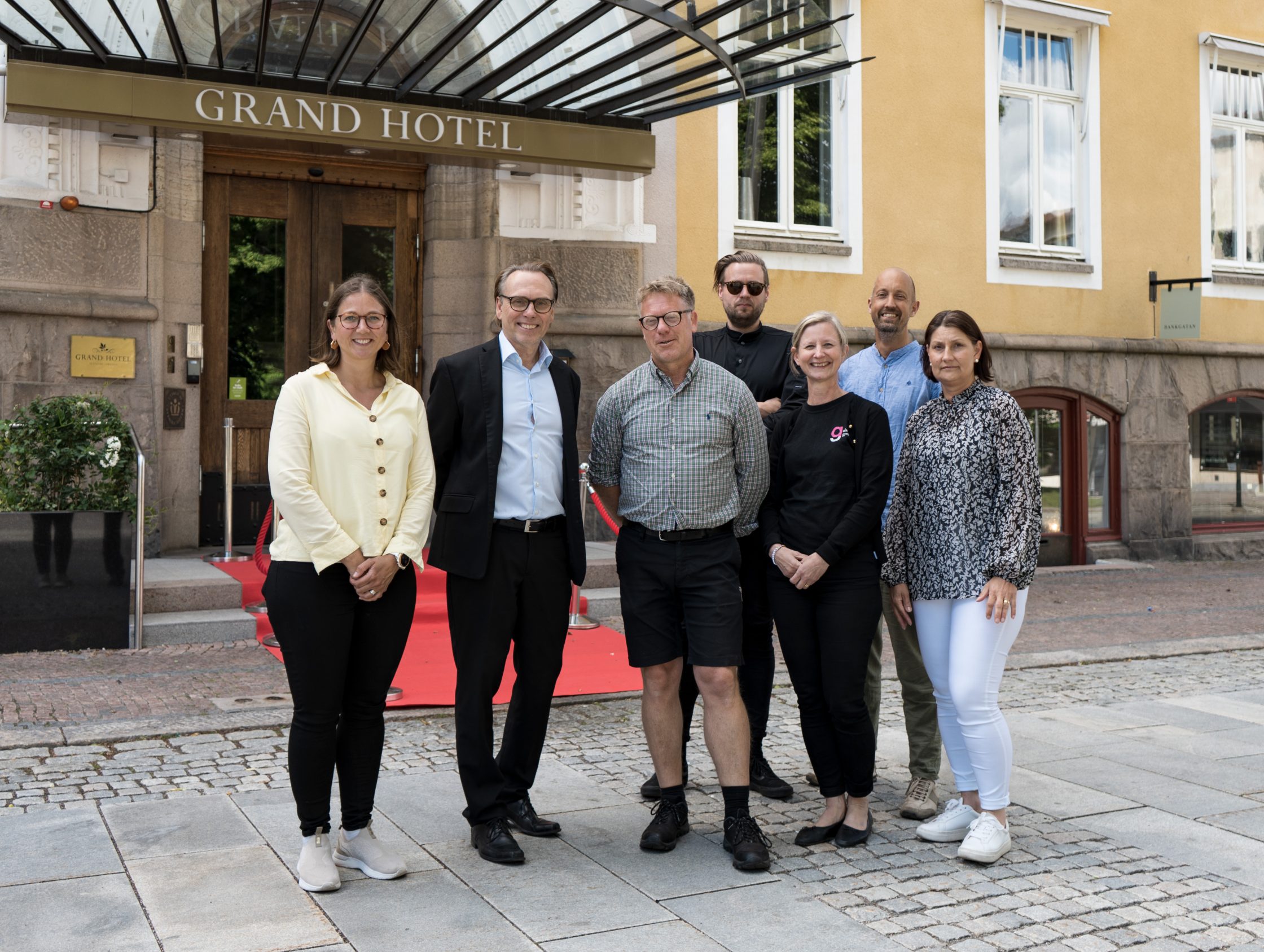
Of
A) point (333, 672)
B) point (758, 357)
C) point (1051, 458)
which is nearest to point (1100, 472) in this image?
point (1051, 458)

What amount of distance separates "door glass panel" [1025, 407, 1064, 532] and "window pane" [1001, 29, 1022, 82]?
340cm

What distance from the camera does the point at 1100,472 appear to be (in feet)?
44.4

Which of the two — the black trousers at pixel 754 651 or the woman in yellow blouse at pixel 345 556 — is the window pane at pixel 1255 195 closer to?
the black trousers at pixel 754 651

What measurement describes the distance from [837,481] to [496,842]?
1.67 m

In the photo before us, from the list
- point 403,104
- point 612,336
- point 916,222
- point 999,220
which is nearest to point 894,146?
point 916,222

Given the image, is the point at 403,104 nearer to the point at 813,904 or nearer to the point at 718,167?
the point at 718,167

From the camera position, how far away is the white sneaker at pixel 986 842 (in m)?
4.25

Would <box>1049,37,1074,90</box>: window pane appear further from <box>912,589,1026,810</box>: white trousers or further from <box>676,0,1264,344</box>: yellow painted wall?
<box>912,589,1026,810</box>: white trousers

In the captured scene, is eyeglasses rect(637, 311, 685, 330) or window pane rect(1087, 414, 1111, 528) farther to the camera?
window pane rect(1087, 414, 1111, 528)

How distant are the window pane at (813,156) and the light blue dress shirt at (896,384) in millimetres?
7302

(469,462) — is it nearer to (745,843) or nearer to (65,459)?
(745,843)

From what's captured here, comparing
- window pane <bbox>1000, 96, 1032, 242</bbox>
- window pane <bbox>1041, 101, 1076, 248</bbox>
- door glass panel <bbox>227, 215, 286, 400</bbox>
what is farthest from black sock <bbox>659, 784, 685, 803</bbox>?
window pane <bbox>1041, 101, 1076, 248</bbox>

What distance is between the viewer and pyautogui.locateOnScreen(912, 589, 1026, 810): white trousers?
434 cm

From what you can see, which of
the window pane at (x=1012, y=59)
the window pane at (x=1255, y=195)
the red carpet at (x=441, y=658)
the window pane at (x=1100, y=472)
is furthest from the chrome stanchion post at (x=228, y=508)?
the window pane at (x=1255, y=195)
